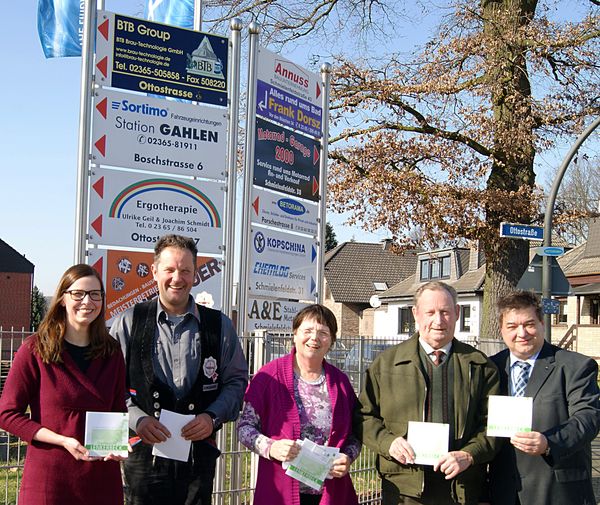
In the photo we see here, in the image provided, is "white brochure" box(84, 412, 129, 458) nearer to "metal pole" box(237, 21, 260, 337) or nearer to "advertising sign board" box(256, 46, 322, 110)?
"metal pole" box(237, 21, 260, 337)

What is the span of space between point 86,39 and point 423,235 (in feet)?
39.0

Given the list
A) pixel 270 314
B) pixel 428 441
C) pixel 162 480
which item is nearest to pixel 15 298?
pixel 270 314

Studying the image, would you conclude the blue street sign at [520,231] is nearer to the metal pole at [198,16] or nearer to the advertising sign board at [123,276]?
the metal pole at [198,16]

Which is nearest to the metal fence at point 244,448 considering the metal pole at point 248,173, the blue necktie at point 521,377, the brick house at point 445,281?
the metal pole at point 248,173

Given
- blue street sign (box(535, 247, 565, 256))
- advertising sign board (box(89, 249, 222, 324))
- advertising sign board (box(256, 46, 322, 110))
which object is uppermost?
advertising sign board (box(256, 46, 322, 110))

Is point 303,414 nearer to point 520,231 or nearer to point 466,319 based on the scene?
point 520,231

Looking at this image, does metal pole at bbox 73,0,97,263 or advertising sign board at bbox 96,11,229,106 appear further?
advertising sign board at bbox 96,11,229,106

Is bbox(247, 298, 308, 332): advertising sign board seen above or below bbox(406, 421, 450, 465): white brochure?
above

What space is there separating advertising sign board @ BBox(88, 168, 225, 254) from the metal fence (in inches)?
39.0

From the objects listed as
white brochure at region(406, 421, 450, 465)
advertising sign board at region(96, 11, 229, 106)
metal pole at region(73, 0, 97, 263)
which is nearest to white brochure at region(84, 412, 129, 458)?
white brochure at region(406, 421, 450, 465)

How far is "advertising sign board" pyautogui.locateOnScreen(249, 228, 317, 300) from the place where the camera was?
24.1 feet

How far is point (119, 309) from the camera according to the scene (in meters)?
6.17

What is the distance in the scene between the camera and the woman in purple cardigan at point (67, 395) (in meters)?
3.82

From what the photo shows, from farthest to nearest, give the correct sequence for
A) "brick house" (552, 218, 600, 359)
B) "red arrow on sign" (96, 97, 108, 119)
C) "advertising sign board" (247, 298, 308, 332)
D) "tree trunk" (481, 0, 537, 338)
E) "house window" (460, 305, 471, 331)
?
"house window" (460, 305, 471, 331) < "brick house" (552, 218, 600, 359) < "tree trunk" (481, 0, 537, 338) < "advertising sign board" (247, 298, 308, 332) < "red arrow on sign" (96, 97, 108, 119)
